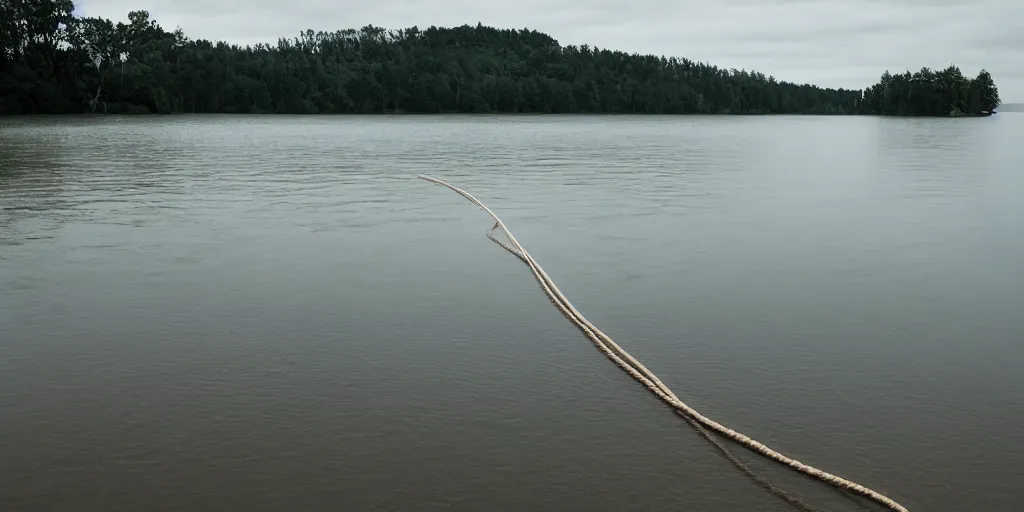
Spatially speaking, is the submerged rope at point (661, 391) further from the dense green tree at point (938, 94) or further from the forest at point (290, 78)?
the dense green tree at point (938, 94)

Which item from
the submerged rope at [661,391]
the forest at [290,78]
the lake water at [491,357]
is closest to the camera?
the submerged rope at [661,391]

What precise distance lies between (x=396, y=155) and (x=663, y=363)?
31817 mm

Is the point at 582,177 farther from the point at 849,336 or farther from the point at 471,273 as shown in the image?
the point at 849,336

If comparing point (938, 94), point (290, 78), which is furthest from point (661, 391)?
point (938, 94)

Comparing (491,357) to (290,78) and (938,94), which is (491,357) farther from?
(938,94)

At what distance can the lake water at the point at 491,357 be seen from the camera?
19.0ft

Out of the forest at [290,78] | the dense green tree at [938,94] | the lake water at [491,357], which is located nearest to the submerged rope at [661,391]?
the lake water at [491,357]

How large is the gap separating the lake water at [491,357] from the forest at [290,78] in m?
106

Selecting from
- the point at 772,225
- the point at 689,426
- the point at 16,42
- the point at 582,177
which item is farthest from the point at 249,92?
the point at 689,426

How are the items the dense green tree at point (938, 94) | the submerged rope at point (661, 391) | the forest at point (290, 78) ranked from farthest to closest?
1. the dense green tree at point (938, 94)
2. the forest at point (290, 78)
3. the submerged rope at point (661, 391)

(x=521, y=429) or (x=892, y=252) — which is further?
(x=892, y=252)

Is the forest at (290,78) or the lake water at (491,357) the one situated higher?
the forest at (290,78)

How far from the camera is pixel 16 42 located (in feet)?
361

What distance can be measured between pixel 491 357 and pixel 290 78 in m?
153
